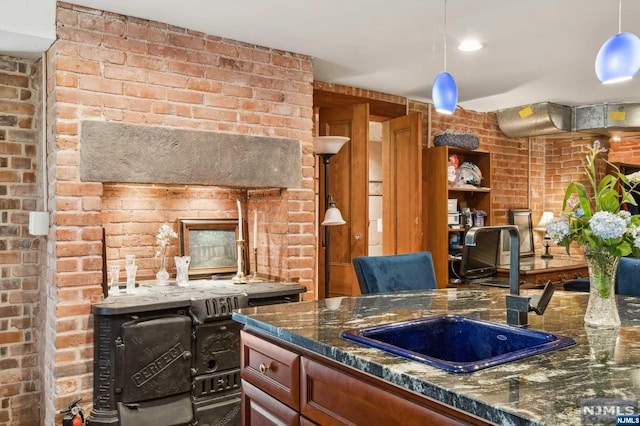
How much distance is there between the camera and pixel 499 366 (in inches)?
49.3

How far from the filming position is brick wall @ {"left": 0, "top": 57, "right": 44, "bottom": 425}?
302 centimetres

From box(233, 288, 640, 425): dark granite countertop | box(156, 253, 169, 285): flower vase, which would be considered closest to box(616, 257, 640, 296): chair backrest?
box(233, 288, 640, 425): dark granite countertop

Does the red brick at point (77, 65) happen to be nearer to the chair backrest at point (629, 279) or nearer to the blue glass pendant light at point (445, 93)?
the blue glass pendant light at point (445, 93)

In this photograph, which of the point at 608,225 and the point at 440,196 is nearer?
the point at 608,225

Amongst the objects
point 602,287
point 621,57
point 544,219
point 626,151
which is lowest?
point 602,287

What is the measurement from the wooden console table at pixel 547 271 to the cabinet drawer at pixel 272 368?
114 inches

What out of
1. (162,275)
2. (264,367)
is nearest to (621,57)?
(264,367)

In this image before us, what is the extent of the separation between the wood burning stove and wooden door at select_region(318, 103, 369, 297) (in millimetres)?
1281

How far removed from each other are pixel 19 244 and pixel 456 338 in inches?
102

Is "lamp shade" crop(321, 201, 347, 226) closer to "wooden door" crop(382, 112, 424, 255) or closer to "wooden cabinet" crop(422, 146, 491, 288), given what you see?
"wooden door" crop(382, 112, 424, 255)

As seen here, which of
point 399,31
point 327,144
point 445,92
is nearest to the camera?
point 445,92

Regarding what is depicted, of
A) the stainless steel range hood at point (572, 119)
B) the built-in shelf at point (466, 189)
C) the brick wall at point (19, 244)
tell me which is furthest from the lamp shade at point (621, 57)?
the stainless steel range hood at point (572, 119)

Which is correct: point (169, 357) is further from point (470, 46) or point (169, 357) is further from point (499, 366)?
point (470, 46)

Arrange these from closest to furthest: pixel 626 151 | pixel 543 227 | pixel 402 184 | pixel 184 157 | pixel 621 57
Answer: pixel 621 57 < pixel 184 157 < pixel 402 184 < pixel 543 227 < pixel 626 151
